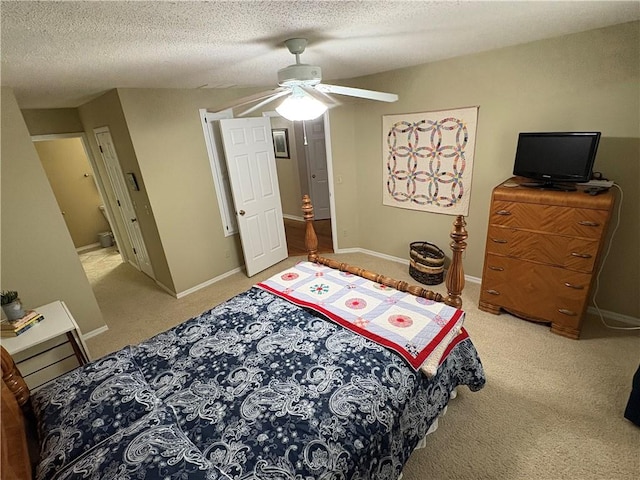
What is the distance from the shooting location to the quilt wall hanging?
125 inches

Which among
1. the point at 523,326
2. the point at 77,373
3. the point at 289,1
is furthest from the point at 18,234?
the point at 523,326

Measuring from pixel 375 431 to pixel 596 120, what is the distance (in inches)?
112

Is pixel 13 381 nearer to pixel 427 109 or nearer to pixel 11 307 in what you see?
pixel 11 307

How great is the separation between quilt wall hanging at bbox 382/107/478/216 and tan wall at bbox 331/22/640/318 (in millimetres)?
89

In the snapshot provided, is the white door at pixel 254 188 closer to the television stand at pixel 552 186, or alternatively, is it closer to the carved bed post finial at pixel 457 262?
the carved bed post finial at pixel 457 262

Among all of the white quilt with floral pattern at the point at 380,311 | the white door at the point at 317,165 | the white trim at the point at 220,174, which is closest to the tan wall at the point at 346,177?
the white door at the point at 317,165

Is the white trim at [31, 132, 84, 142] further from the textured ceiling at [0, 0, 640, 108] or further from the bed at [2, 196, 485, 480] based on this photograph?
the bed at [2, 196, 485, 480]

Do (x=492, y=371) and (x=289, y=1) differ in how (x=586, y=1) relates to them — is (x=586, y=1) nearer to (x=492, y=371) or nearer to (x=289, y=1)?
(x=289, y=1)

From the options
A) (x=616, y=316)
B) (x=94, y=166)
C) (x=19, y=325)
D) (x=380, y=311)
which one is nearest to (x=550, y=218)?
(x=616, y=316)

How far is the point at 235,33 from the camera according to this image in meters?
1.62

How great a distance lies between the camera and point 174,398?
1.50 meters

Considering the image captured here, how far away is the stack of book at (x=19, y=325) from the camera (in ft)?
7.35

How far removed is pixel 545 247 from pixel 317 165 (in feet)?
13.1

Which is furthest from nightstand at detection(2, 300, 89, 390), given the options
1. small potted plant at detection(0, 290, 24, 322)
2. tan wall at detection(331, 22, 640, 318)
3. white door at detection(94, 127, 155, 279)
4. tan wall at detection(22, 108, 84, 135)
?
tan wall at detection(331, 22, 640, 318)
